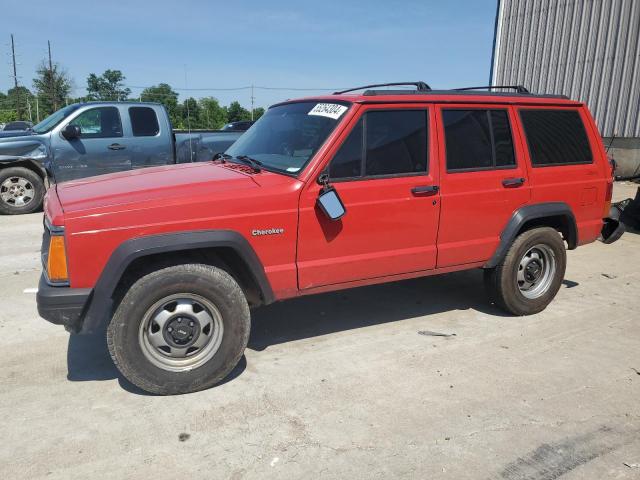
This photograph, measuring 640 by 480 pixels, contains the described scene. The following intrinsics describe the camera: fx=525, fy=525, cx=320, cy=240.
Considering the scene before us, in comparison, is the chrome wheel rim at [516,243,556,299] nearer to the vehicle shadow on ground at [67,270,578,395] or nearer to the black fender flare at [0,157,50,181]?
the vehicle shadow on ground at [67,270,578,395]

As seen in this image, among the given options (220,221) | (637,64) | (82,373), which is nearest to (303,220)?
(220,221)

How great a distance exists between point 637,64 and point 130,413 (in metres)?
14.4

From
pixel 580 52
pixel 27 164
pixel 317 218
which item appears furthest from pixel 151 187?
pixel 580 52

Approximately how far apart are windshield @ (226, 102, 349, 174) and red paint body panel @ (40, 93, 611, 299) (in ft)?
0.34

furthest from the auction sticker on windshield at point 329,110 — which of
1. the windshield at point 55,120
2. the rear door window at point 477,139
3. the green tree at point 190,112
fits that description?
the green tree at point 190,112

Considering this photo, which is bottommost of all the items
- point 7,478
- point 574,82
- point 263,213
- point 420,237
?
point 7,478

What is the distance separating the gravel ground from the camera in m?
2.72

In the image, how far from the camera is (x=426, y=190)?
398cm

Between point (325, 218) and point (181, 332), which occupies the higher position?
point (325, 218)

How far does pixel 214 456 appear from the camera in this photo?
2.76 m

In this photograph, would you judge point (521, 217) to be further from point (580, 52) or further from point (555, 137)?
point (580, 52)

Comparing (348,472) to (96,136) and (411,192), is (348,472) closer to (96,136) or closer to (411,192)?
(411,192)

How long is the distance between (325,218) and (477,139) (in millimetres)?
1580

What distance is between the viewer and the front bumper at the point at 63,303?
10.0 feet
